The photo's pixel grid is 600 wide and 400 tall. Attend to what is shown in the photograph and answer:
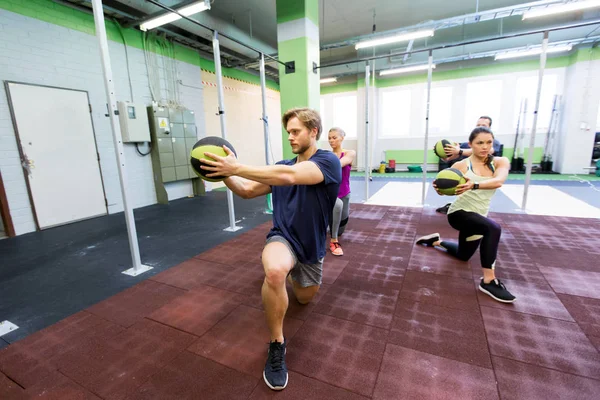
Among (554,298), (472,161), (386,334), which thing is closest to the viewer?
(386,334)

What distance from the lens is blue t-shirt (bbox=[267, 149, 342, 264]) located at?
1.68m

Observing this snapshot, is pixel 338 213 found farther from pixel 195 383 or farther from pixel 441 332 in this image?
pixel 195 383

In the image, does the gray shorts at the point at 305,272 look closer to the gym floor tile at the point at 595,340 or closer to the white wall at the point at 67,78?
the gym floor tile at the point at 595,340

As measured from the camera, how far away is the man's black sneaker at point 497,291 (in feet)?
6.98

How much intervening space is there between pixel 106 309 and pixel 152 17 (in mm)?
4871

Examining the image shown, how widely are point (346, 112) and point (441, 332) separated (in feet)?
34.9

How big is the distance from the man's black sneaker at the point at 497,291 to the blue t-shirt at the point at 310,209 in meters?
1.45

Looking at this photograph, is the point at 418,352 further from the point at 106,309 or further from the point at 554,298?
the point at 106,309

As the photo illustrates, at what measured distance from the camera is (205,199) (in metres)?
6.60

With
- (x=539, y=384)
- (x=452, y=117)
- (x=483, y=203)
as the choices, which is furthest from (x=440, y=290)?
(x=452, y=117)

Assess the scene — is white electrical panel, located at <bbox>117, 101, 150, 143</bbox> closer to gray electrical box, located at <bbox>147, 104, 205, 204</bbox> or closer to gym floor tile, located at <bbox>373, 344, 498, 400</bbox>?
gray electrical box, located at <bbox>147, 104, 205, 204</bbox>

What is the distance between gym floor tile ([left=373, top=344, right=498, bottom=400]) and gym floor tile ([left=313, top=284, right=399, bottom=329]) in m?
0.32

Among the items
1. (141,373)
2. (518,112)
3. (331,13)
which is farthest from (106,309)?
(518,112)

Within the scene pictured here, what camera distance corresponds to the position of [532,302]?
2133mm
